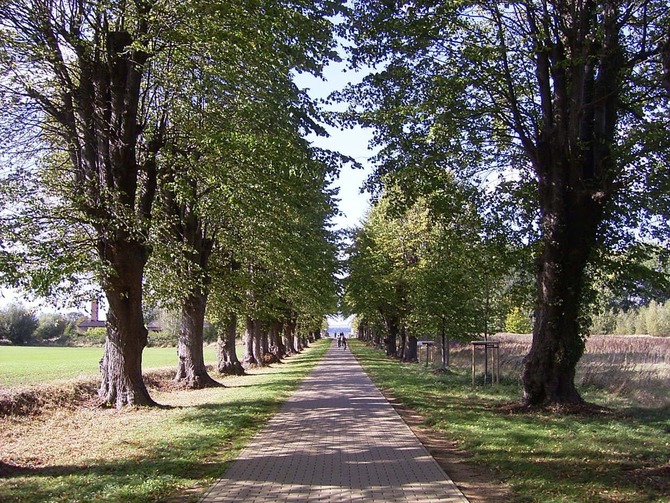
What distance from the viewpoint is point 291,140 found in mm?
11031

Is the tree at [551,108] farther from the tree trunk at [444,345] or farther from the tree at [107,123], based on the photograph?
the tree trunk at [444,345]

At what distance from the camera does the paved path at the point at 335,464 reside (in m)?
6.62

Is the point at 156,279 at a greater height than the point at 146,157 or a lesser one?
lesser

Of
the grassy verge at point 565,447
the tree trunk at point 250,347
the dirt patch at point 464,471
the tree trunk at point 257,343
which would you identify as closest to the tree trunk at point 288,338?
the tree trunk at point 257,343

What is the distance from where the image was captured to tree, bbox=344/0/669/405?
39.4ft

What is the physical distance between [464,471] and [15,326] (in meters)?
80.8

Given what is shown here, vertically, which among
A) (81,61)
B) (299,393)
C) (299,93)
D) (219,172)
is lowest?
(299,393)

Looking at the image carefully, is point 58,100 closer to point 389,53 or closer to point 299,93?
point 299,93

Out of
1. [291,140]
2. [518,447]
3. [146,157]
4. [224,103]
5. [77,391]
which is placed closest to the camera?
[518,447]

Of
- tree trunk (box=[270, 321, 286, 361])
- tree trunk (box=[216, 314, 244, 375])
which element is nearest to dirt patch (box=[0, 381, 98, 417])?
tree trunk (box=[216, 314, 244, 375])

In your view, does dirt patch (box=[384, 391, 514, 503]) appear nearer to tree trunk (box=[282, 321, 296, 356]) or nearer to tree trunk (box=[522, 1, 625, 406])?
tree trunk (box=[522, 1, 625, 406])

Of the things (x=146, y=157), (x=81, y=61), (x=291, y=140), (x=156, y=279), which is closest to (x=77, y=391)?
(x=156, y=279)

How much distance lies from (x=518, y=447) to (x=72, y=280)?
9.43 m

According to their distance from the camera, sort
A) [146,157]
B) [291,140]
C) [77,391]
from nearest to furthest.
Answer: [291,140] < [146,157] < [77,391]
